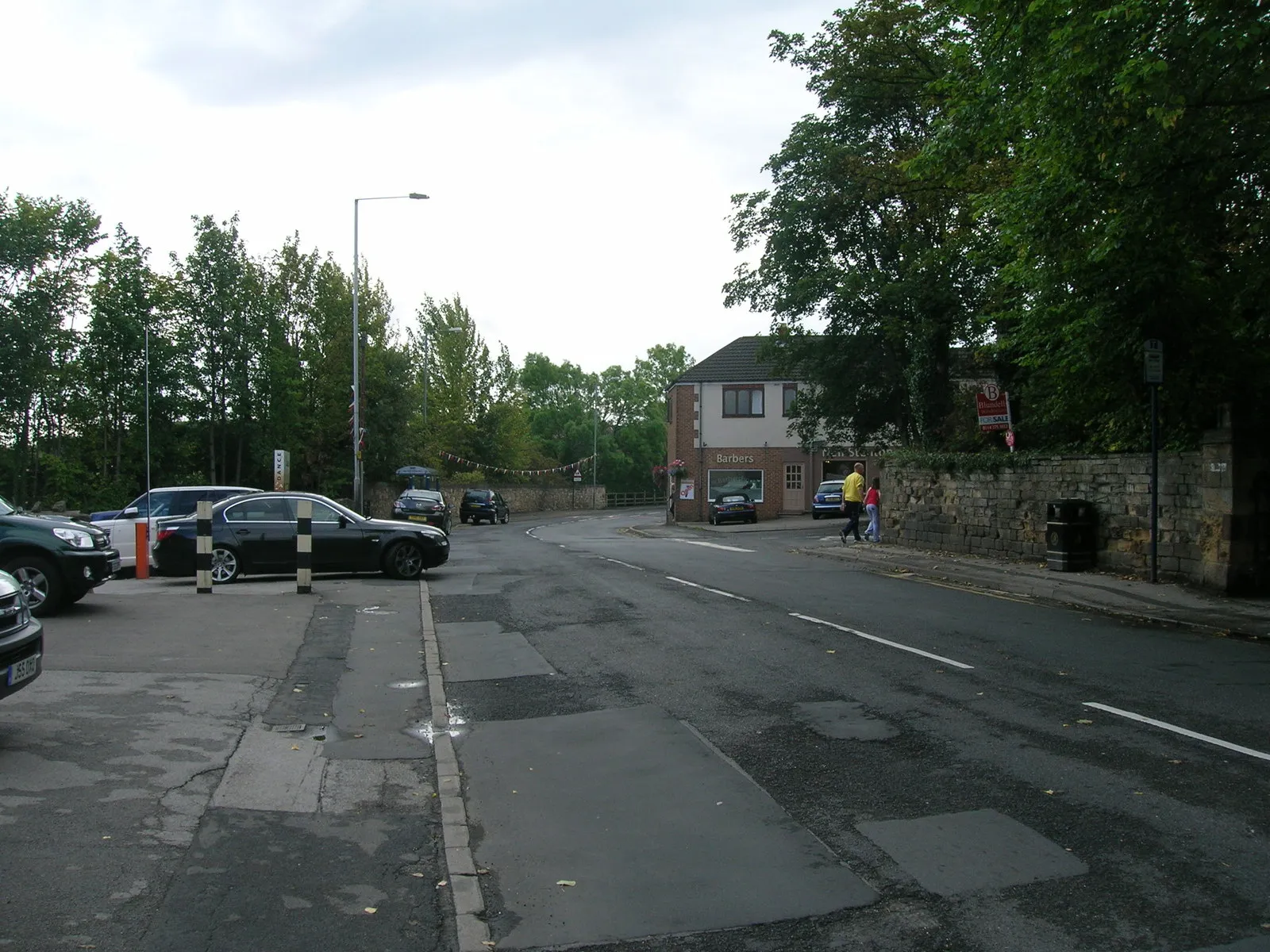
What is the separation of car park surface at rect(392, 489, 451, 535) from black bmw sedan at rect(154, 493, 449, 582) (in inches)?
700

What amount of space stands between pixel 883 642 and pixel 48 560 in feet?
30.7

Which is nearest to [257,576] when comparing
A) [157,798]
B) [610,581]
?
[610,581]

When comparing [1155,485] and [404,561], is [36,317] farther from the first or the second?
[1155,485]

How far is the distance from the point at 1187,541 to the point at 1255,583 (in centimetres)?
131

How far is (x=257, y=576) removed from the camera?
17500 millimetres

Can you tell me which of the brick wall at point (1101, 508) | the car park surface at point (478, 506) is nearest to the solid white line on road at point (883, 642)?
the brick wall at point (1101, 508)

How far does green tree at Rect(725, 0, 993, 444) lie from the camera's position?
2592 cm

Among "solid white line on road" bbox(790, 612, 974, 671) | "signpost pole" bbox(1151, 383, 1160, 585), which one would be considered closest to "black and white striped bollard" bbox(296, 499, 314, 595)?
"solid white line on road" bbox(790, 612, 974, 671)

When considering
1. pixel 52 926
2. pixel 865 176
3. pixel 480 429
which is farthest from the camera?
pixel 480 429

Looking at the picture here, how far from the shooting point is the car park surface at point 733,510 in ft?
150

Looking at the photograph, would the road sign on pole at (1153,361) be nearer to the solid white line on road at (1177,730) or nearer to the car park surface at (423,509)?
the solid white line on road at (1177,730)

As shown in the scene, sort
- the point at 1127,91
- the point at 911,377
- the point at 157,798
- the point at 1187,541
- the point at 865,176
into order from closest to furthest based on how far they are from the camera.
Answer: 1. the point at 157,798
2. the point at 1127,91
3. the point at 1187,541
4. the point at 865,176
5. the point at 911,377

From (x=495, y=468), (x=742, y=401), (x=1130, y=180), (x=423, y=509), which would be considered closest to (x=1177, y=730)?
(x=1130, y=180)

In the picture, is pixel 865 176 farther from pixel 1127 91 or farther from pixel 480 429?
pixel 480 429
